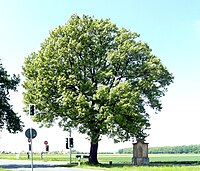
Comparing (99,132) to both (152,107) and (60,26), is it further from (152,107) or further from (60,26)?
(60,26)

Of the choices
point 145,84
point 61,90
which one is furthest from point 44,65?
point 145,84

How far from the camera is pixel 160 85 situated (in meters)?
48.5

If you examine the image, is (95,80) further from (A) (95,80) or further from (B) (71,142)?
(B) (71,142)

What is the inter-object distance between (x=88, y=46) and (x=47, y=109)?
778cm

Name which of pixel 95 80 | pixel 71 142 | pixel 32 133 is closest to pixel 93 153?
pixel 71 142

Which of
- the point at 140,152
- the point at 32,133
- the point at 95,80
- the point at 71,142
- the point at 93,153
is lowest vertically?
the point at 93,153

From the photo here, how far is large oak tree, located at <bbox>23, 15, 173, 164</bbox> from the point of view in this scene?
43281 millimetres

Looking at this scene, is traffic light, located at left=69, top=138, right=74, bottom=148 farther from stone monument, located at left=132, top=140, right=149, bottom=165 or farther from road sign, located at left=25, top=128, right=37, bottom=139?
road sign, located at left=25, top=128, right=37, bottom=139

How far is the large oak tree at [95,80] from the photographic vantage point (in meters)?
43.3

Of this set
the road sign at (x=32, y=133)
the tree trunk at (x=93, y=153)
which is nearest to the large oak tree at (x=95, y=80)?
the tree trunk at (x=93, y=153)

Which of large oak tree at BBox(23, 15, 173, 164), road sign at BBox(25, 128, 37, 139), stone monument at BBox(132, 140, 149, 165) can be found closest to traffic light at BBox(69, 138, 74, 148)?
large oak tree at BBox(23, 15, 173, 164)

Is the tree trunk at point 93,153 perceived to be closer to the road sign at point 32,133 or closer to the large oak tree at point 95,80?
the large oak tree at point 95,80

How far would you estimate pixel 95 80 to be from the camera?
45.5m

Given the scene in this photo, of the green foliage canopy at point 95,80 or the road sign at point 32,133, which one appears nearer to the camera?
the road sign at point 32,133
